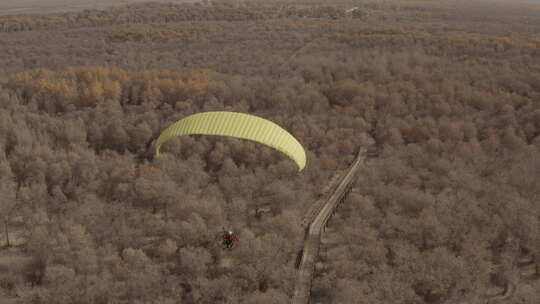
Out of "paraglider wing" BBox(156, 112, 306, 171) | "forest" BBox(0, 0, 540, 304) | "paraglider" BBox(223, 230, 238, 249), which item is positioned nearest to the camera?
"forest" BBox(0, 0, 540, 304)

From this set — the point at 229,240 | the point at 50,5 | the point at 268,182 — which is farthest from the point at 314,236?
the point at 50,5

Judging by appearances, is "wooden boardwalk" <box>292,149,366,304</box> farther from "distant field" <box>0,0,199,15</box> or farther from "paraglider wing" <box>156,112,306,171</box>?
"distant field" <box>0,0,199,15</box>

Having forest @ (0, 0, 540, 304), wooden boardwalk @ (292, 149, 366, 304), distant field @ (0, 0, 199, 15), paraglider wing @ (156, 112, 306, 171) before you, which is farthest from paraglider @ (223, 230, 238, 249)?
distant field @ (0, 0, 199, 15)

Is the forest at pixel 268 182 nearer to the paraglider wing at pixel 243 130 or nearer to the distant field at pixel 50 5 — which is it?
the paraglider wing at pixel 243 130

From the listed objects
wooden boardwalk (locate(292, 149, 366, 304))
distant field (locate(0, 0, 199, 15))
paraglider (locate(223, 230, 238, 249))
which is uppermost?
distant field (locate(0, 0, 199, 15))

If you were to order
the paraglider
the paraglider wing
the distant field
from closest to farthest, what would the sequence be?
the paraglider → the paraglider wing → the distant field

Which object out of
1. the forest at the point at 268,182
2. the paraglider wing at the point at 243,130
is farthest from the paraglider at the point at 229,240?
the paraglider wing at the point at 243,130

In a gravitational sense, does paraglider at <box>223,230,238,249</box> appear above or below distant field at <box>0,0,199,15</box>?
below
